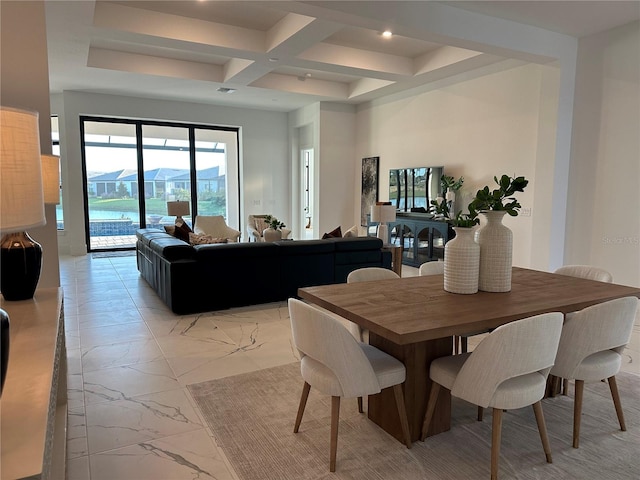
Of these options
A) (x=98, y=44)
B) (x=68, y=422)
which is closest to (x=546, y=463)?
(x=68, y=422)

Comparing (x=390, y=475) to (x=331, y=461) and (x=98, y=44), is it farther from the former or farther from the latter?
(x=98, y=44)

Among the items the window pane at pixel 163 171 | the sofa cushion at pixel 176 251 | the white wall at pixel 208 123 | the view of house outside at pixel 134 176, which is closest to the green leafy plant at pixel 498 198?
the sofa cushion at pixel 176 251

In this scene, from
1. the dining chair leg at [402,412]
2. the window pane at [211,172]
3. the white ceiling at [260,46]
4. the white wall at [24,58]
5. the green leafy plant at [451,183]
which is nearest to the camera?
the dining chair leg at [402,412]

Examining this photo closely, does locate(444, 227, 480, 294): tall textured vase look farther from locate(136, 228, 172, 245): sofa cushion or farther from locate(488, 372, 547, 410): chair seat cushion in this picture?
locate(136, 228, 172, 245): sofa cushion

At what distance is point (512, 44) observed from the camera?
16.0 ft

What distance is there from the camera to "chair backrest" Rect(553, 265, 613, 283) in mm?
3107

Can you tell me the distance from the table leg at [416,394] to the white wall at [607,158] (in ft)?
12.8

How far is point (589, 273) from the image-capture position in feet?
10.6

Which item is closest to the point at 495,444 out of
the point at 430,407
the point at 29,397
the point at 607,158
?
the point at 430,407

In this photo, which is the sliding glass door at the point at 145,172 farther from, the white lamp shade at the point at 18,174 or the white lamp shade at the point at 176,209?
the white lamp shade at the point at 18,174

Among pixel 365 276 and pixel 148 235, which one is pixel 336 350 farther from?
pixel 148 235

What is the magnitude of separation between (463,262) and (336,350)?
1.02m

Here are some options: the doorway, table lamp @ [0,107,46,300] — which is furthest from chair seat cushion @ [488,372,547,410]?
the doorway

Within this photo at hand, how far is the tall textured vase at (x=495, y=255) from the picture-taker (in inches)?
104
